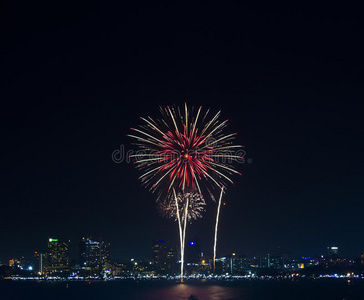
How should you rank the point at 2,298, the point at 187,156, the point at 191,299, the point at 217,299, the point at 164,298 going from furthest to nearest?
1. the point at 2,298
2. the point at 164,298
3. the point at 217,299
4. the point at 191,299
5. the point at 187,156

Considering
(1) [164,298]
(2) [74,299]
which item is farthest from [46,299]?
(1) [164,298]

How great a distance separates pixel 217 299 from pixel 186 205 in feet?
98.1

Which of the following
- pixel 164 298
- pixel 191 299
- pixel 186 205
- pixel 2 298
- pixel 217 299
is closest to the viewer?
pixel 186 205

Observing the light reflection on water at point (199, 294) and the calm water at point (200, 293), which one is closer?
the light reflection on water at point (199, 294)

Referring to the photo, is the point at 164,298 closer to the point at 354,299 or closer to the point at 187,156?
the point at 354,299

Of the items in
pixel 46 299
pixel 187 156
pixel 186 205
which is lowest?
pixel 46 299

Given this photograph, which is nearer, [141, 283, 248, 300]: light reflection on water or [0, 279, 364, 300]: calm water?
[141, 283, 248, 300]: light reflection on water

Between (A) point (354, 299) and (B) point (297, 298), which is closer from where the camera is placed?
(A) point (354, 299)

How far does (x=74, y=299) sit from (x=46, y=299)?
7.11 metres

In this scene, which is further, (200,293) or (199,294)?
(200,293)

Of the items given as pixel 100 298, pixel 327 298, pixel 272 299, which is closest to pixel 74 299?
pixel 100 298

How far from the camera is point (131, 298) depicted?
108562mm

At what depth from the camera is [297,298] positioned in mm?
106750

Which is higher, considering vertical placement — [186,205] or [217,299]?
[186,205]
